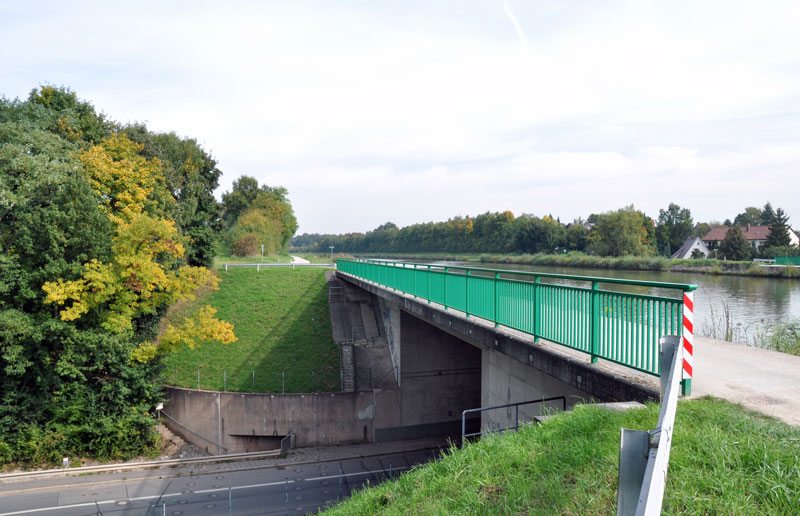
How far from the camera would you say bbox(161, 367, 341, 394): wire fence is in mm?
23312

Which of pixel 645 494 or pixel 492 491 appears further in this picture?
pixel 492 491

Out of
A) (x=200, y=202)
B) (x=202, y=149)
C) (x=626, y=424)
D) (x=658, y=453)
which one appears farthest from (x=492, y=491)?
(x=202, y=149)

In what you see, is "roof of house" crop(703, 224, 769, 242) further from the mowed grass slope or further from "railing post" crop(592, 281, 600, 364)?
"railing post" crop(592, 281, 600, 364)

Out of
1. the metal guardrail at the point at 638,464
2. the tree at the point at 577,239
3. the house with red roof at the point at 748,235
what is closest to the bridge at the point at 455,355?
the metal guardrail at the point at 638,464

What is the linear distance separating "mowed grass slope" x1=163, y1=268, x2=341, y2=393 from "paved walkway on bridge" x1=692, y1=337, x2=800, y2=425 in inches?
720

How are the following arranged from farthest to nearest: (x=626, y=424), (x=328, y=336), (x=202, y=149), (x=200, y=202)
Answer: (x=202, y=149)
(x=200, y=202)
(x=328, y=336)
(x=626, y=424)

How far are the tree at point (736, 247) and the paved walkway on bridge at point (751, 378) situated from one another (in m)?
52.2

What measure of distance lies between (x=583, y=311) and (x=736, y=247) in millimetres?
55521

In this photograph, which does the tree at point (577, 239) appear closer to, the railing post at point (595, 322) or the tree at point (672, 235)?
the tree at point (672, 235)

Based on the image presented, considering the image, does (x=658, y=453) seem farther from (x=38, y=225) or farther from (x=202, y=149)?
(x=202, y=149)

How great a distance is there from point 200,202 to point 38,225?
18.8 metres

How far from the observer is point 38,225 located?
1878 cm

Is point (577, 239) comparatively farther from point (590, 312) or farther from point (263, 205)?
point (590, 312)

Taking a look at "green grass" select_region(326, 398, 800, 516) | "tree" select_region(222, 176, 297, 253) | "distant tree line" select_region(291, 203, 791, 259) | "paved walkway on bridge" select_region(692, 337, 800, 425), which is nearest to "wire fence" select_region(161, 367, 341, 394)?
"green grass" select_region(326, 398, 800, 516)
